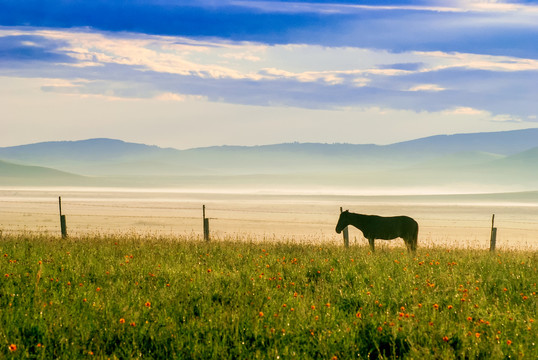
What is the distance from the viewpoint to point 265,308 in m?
8.33

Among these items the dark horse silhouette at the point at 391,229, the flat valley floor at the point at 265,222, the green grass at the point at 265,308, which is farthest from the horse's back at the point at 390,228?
the green grass at the point at 265,308

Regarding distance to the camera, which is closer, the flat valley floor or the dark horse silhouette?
the dark horse silhouette

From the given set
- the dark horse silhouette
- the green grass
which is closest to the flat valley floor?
the dark horse silhouette

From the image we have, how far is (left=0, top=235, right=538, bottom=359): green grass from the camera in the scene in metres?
6.82

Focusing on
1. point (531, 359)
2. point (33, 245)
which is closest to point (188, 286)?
point (531, 359)

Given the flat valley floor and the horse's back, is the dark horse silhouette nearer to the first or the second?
the horse's back

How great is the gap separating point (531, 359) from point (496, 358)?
1.30ft

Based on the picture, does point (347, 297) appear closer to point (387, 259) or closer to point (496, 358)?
point (496, 358)

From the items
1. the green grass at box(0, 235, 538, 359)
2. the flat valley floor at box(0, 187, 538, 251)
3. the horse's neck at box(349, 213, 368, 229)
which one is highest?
the horse's neck at box(349, 213, 368, 229)

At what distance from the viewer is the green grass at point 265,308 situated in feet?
22.4

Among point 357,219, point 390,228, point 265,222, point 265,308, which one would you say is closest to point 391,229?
point 390,228

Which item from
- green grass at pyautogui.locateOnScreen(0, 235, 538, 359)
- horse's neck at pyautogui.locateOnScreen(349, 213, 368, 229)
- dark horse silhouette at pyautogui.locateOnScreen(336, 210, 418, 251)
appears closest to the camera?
green grass at pyautogui.locateOnScreen(0, 235, 538, 359)

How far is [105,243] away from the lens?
16938 millimetres

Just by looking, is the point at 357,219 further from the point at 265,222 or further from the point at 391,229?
the point at 265,222
